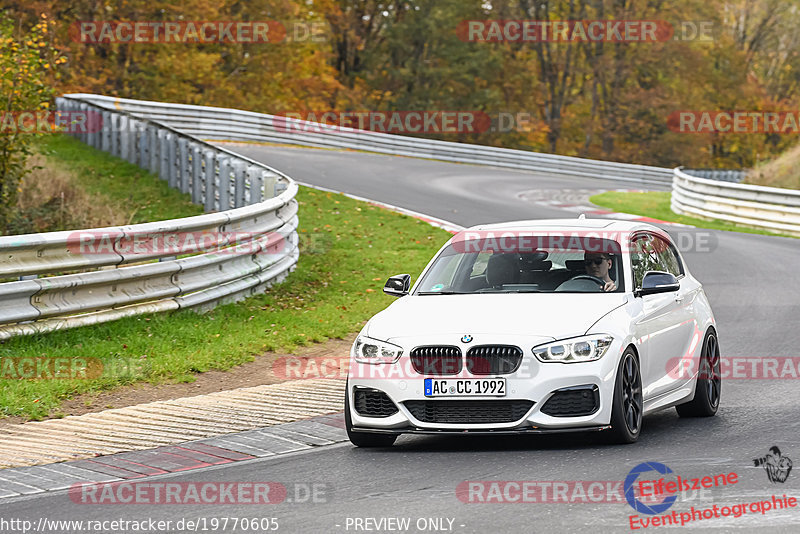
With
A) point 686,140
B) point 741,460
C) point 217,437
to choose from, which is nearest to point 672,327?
point 741,460

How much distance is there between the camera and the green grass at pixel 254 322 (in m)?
10.5

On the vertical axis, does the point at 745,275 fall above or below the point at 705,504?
below

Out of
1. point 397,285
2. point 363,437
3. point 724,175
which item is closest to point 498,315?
point 363,437

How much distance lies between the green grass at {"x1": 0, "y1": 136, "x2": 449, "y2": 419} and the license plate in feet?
10.5

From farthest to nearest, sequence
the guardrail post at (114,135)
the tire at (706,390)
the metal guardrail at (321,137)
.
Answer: the metal guardrail at (321,137), the guardrail post at (114,135), the tire at (706,390)

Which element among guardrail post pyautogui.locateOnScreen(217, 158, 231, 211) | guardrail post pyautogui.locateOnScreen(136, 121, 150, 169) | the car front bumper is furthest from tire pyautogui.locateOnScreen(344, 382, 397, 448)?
guardrail post pyautogui.locateOnScreen(136, 121, 150, 169)

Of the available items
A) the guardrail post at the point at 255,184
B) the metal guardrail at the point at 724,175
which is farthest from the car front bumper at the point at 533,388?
the metal guardrail at the point at 724,175

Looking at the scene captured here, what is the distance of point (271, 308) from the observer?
47.8 ft

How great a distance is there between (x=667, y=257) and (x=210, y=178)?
12688 mm

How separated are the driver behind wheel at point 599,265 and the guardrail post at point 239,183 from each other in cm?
1115

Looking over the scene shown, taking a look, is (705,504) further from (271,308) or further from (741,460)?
(271,308)

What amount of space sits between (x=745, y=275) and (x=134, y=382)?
12.1 metres

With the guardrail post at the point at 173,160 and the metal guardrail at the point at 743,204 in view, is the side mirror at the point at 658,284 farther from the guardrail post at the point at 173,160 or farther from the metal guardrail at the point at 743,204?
the metal guardrail at the point at 743,204

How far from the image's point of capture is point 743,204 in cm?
3008
